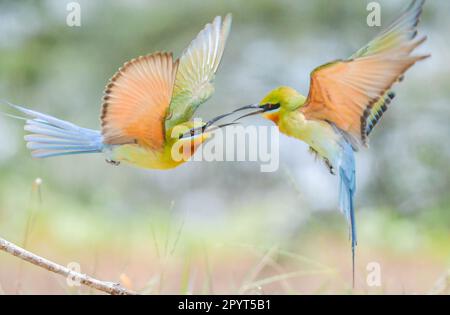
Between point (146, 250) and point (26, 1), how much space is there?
873 millimetres

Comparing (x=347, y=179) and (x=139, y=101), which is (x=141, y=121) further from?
(x=347, y=179)

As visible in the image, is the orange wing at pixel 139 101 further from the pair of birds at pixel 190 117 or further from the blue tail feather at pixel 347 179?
the blue tail feather at pixel 347 179

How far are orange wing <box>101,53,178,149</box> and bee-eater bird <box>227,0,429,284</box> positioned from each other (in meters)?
0.08

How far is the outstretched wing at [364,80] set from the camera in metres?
0.55

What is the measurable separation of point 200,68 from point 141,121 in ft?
0.29

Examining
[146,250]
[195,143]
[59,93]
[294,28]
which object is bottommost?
[195,143]

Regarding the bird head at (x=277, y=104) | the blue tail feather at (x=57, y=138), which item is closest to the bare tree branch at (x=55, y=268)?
the blue tail feather at (x=57, y=138)

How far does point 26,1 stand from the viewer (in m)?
2.07

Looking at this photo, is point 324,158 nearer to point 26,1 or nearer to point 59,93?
point 59,93

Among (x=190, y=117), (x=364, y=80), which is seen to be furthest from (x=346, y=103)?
(x=190, y=117)

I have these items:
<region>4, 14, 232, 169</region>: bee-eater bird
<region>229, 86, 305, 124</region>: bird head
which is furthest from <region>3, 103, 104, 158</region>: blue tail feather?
<region>229, 86, 305, 124</region>: bird head

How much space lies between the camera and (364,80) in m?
0.59

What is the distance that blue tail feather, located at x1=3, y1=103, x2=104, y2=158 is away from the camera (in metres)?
0.63
